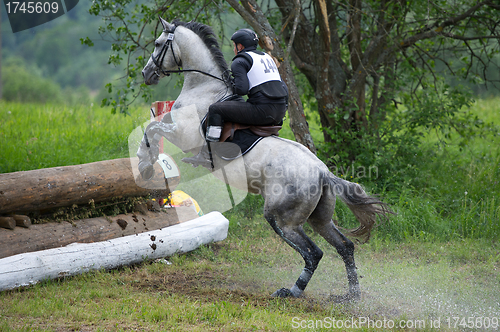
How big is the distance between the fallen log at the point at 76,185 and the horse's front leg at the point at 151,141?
1002 mm

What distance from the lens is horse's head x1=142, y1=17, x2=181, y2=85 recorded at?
4.37 m

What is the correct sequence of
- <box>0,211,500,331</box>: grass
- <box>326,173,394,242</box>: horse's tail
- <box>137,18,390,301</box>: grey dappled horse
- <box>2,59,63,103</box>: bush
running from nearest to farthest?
<box>0,211,500,331</box>: grass < <box>137,18,390,301</box>: grey dappled horse < <box>326,173,394,242</box>: horse's tail < <box>2,59,63,103</box>: bush

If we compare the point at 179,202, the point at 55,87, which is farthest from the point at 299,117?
the point at 55,87

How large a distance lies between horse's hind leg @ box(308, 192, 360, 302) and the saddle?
2.98 ft

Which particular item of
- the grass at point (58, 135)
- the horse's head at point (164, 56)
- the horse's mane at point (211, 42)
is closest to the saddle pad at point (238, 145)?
the horse's mane at point (211, 42)

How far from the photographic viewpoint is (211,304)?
12.8ft

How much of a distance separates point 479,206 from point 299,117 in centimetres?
348

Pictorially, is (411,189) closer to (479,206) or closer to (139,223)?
(479,206)

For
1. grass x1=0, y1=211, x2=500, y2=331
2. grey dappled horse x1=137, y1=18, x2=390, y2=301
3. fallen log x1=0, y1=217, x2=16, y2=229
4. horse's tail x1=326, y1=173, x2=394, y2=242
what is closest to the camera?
grass x1=0, y1=211, x2=500, y2=331

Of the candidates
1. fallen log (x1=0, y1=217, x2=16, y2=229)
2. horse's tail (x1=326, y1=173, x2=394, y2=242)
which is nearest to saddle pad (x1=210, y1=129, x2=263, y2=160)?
horse's tail (x1=326, y1=173, x2=394, y2=242)

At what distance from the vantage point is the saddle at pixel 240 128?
4.01 metres

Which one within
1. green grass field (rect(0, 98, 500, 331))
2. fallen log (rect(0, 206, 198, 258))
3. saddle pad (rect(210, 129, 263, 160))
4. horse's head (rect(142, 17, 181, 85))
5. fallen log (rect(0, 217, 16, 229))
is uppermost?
horse's head (rect(142, 17, 181, 85))

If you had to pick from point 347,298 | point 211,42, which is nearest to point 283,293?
point 347,298

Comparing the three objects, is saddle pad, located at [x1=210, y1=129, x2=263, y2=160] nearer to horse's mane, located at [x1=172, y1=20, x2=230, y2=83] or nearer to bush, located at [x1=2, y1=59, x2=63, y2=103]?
horse's mane, located at [x1=172, y1=20, x2=230, y2=83]
